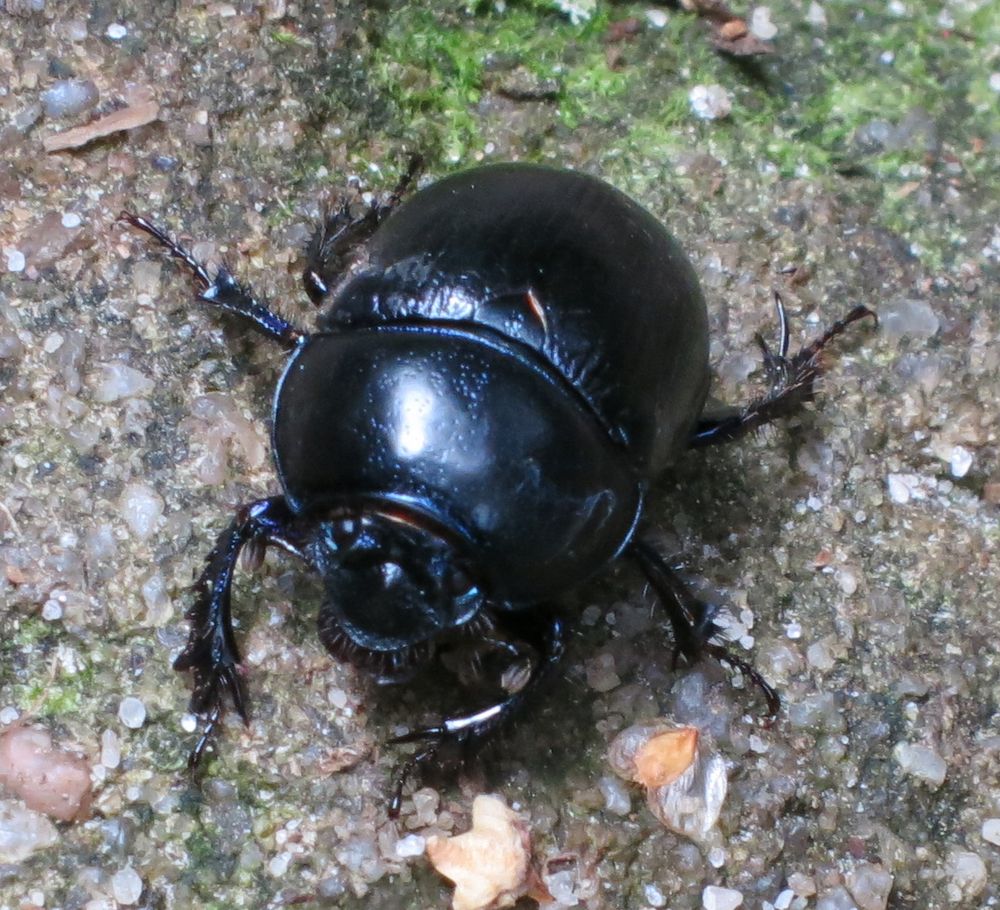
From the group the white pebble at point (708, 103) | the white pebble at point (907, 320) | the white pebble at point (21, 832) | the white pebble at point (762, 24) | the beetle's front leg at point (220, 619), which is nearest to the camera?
the white pebble at point (21, 832)

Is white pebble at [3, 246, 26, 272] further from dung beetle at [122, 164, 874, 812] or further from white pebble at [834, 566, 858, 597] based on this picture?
white pebble at [834, 566, 858, 597]

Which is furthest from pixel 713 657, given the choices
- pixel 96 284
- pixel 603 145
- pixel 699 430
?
pixel 96 284

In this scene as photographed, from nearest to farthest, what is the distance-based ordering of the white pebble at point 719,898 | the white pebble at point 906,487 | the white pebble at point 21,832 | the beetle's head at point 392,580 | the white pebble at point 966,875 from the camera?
1. the beetle's head at point 392,580
2. the white pebble at point 21,832
3. the white pebble at point 719,898
4. the white pebble at point 966,875
5. the white pebble at point 906,487

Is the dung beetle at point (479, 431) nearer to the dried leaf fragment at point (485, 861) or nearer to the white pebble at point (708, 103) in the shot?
the dried leaf fragment at point (485, 861)

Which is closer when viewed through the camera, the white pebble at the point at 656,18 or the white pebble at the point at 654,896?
the white pebble at the point at 654,896

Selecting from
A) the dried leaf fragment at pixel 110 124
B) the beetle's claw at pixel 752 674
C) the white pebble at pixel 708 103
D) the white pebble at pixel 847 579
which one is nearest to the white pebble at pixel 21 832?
the beetle's claw at pixel 752 674

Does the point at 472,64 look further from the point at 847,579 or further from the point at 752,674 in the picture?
the point at 752,674

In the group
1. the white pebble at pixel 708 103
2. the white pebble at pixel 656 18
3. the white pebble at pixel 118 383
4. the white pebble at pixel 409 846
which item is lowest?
the white pebble at pixel 409 846
